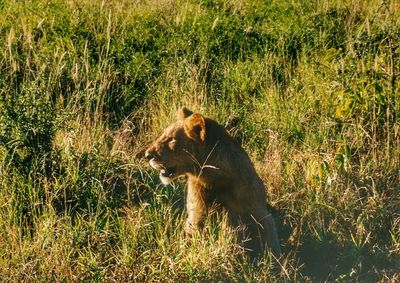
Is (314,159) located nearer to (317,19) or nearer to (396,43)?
(396,43)

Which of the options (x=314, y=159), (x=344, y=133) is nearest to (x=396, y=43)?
(x=344, y=133)

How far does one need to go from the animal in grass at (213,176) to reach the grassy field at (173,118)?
0.58 ft

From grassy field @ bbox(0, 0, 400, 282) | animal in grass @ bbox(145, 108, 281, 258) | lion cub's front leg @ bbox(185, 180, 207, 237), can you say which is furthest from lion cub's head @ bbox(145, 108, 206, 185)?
grassy field @ bbox(0, 0, 400, 282)

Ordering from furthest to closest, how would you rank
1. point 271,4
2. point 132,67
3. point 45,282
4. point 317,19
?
1. point 271,4
2. point 317,19
3. point 132,67
4. point 45,282

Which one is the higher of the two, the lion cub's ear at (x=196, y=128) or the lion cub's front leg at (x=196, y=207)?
the lion cub's ear at (x=196, y=128)

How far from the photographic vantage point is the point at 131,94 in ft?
26.1

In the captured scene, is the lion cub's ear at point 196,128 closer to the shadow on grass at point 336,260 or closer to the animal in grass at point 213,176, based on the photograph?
the animal in grass at point 213,176

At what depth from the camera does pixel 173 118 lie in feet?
24.1

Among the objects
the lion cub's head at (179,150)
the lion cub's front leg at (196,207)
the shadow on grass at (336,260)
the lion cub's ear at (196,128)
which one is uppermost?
the lion cub's ear at (196,128)

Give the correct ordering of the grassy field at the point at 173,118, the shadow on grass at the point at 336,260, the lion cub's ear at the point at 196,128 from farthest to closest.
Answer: the lion cub's ear at the point at 196,128, the shadow on grass at the point at 336,260, the grassy field at the point at 173,118

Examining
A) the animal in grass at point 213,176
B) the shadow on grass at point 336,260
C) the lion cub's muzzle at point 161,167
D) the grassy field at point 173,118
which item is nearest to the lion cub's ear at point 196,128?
the animal in grass at point 213,176

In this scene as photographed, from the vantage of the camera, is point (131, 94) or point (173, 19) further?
point (173, 19)

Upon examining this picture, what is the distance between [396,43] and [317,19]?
2.11m

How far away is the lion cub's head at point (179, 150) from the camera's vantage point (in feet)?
18.2
